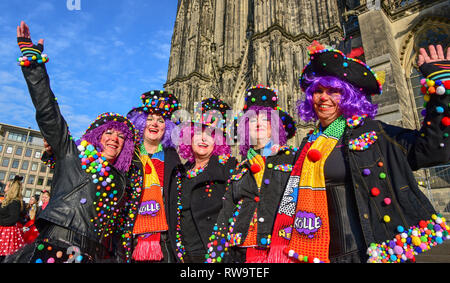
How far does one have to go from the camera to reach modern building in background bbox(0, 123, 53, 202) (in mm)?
47094

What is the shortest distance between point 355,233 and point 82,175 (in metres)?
2.22

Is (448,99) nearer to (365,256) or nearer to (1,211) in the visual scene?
(365,256)

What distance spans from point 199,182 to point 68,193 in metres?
1.26

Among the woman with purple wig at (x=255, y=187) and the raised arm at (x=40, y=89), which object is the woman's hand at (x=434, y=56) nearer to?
the woman with purple wig at (x=255, y=187)

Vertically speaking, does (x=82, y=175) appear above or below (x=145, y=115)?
below

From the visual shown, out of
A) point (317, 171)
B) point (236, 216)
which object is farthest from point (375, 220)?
point (236, 216)

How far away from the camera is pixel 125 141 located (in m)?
2.81

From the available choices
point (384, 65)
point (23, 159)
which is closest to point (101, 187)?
point (384, 65)

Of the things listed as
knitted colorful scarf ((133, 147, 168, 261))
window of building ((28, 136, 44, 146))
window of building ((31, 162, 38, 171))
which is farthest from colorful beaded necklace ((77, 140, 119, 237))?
window of building ((28, 136, 44, 146))

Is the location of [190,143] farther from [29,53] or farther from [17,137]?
[17,137]

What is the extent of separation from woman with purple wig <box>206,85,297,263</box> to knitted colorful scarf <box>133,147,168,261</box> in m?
0.72

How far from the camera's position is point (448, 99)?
4.42 feet

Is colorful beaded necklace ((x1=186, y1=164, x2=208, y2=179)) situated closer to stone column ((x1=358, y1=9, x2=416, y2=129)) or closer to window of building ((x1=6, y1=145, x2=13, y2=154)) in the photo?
stone column ((x1=358, y1=9, x2=416, y2=129))

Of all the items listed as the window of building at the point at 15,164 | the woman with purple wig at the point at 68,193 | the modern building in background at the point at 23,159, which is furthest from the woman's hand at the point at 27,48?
the window of building at the point at 15,164
